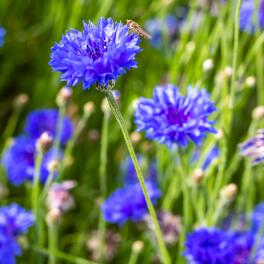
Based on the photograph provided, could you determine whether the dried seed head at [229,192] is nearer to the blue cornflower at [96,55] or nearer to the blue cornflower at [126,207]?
the blue cornflower at [126,207]

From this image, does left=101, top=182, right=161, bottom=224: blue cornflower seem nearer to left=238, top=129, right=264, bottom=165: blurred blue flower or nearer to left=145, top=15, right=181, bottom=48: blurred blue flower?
left=238, top=129, right=264, bottom=165: blurred blue flower

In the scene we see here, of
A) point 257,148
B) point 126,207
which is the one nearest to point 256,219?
point 126,207

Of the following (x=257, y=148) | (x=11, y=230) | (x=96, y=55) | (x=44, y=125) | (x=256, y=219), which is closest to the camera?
(x=96, y=55)

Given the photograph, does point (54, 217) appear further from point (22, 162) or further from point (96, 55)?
point (96, 55)

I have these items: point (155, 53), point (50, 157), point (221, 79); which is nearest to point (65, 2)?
point (155, 53)

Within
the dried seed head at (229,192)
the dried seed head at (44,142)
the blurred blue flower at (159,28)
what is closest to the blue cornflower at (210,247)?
the dried seed head at (229,192)
